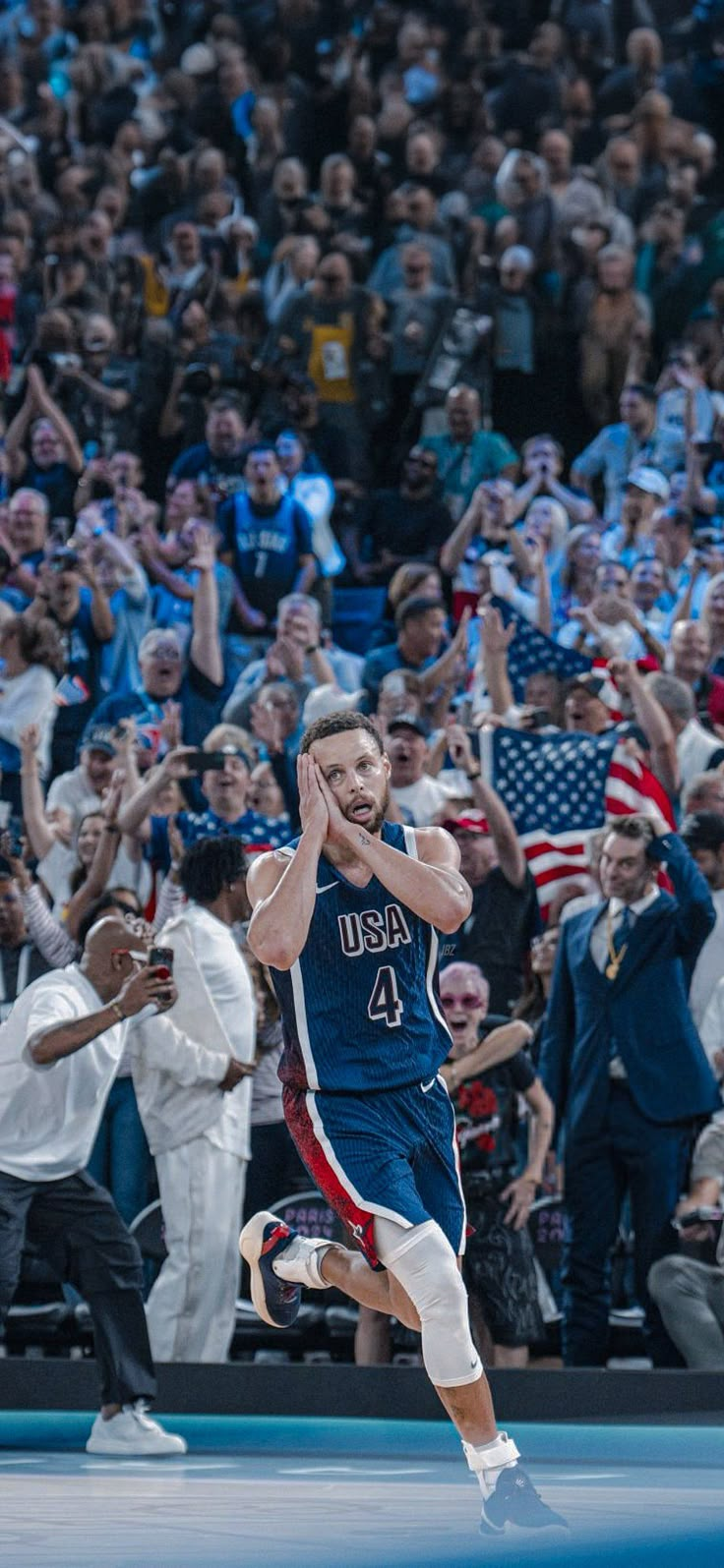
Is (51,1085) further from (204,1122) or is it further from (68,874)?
(68,874)

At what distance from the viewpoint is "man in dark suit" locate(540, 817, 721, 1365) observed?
28.4ft

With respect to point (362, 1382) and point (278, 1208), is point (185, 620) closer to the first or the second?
point (278, 1208)

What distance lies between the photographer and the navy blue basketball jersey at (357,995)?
596 cm

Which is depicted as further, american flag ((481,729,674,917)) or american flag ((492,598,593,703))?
american flag ((492,598,593,703))

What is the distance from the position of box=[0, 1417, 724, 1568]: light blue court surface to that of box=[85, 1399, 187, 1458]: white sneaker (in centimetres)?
11

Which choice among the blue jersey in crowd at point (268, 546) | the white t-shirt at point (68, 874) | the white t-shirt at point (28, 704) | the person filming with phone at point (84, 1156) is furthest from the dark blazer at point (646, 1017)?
the blue jersey in crowd at point (268, 546)

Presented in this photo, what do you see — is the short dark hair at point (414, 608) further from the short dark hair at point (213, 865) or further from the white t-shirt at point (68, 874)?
the short dark hair at point (213, 865)

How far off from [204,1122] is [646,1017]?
169 centimetres

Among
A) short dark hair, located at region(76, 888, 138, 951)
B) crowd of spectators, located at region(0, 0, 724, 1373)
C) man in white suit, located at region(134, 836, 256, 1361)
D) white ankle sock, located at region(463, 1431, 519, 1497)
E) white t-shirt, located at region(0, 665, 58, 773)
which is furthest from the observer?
white t-shirt, located at region(0, 665, 58, 773)

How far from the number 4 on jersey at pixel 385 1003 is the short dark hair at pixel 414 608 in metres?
6.08

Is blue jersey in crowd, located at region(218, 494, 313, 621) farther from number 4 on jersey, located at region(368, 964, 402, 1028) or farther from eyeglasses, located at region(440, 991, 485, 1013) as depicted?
number 4 on jersey, located at region(368, 964, 402, 1028)

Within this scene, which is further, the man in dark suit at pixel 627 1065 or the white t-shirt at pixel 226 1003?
the white t-shirt at pixel 226 1003

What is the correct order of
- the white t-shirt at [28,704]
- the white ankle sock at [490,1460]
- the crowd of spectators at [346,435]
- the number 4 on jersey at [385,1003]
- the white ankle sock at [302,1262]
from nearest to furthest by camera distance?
the white ankle sock at [490,1460] → the number 4 on jersey at [385,1003] → the white ankle sock at [302,1262] → the crowd of spectators at [346,435] → the white t-shirt at [28,704]

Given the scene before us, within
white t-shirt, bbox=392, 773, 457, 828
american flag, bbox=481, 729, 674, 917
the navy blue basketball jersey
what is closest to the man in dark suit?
american flag, bbox=481, 729, 674, 917
